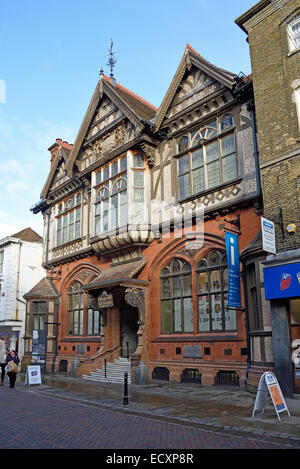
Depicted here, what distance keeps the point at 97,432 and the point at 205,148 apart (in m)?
11.6

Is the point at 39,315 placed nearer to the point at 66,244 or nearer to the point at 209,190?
the point at 66,244

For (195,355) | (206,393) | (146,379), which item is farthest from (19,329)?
(206,393)

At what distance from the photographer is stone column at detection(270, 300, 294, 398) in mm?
10578

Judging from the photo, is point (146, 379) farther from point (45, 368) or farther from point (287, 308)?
point (45, 368)

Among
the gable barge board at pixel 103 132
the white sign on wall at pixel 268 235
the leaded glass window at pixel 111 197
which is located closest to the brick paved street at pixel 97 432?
the white sign on wall at pixel 268 235

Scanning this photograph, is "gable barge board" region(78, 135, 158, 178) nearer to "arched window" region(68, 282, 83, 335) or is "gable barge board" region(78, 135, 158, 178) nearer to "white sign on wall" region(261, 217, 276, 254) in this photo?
"arched window" region(68, 282, 83, 335)

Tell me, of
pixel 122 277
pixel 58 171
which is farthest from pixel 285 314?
pixel 58 171

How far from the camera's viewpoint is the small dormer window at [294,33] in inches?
493

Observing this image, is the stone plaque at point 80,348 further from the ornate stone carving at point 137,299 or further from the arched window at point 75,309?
the ornate stone carving at point 137,299

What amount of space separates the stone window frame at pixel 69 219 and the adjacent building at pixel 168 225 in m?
0.80

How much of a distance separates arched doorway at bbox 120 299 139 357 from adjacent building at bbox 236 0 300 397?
27.7 ft

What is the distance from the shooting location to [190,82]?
17.0 m


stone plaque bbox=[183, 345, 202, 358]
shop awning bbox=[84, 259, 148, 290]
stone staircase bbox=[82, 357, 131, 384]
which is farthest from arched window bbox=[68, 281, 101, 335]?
stone plaque bbox=[183, 345, 202, 358]

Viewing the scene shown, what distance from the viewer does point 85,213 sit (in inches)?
883
